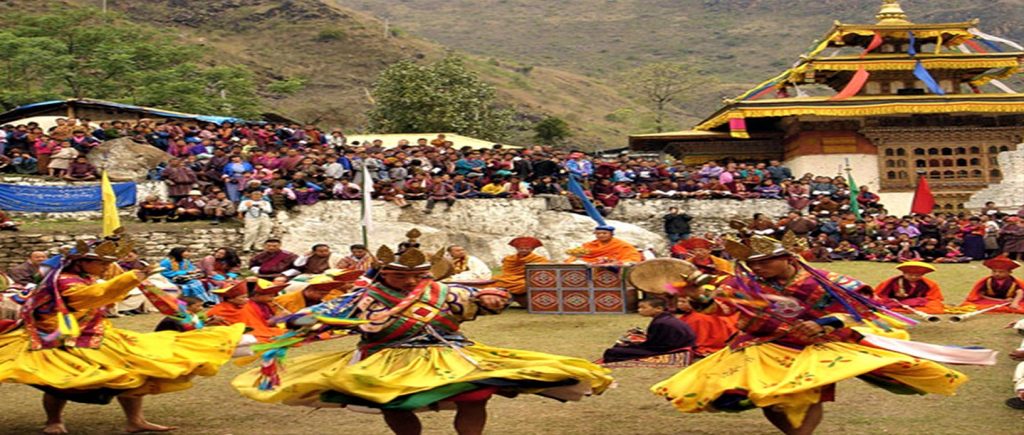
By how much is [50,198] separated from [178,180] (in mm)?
2353

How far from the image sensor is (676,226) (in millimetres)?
25688

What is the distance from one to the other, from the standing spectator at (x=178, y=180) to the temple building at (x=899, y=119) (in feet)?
52.4

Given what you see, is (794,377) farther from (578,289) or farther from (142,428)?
(578,289)

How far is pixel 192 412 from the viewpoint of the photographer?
931 centimetres

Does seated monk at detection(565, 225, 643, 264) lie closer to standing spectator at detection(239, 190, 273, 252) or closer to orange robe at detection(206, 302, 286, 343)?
orange robe at detection(206, 302, 286, 343)

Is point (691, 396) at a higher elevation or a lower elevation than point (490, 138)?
lower

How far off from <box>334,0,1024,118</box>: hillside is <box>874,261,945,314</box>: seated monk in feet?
249

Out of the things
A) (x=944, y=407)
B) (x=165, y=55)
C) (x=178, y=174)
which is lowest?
(x=944, y=407)

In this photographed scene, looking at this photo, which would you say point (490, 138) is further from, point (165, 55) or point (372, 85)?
point (372, 85)

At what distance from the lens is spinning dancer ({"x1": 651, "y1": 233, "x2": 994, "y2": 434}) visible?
699 cm

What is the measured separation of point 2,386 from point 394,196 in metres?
14.0

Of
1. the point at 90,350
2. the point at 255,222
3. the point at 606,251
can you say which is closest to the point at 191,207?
the point at 255,222

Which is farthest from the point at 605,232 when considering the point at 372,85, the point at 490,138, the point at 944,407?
the point at 372,85

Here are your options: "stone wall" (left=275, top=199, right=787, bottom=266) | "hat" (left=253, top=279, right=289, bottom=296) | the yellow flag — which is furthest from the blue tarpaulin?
"hat" (left=253, top=279, right=289, bottom=296)
